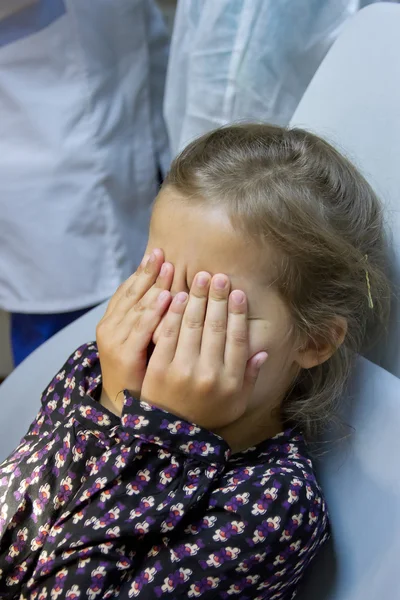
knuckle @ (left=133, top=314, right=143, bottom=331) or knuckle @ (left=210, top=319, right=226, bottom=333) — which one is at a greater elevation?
knuckle @ (left=210, top=319, right=226, bottom=333)

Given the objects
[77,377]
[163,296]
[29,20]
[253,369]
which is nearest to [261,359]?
[253,369]

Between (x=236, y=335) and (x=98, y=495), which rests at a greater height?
(x=236, y=335)

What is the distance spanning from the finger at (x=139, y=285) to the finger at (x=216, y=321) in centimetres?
7

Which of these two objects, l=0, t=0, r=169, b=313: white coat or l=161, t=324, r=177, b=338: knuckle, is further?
l=0, t=0, r=169, b=313: white coat

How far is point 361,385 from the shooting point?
2.37ft

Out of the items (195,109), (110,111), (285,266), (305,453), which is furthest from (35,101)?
(305,453)

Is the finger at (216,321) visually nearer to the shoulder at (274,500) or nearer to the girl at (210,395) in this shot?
the girl at (210,395)

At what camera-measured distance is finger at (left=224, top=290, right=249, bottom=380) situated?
0.63 meters

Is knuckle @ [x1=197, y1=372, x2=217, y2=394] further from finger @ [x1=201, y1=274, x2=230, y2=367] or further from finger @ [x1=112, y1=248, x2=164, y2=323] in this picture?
finger @ [x1=112, y1=248, x2=164, y2=323]

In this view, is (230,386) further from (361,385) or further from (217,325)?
(361,385)

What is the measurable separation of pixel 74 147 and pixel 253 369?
0.63 m

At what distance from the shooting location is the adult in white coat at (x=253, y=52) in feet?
3.10

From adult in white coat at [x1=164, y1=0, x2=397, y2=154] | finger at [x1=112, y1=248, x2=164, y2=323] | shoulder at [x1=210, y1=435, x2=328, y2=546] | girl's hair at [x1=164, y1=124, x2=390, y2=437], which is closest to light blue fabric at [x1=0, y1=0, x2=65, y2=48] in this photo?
adult in white coat at [x1=164, y1=0, x2=397, y2=154]

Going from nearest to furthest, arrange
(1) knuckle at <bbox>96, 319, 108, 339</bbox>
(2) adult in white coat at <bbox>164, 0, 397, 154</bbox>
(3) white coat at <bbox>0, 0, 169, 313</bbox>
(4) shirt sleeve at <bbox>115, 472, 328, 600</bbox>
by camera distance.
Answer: (4) shirt sleeve at <bbox>115, 472, 328, 600</bbox> < (1) knuckle at <bbox>96, 319, 108, 339</bbox> < (2) adult in white coat at <bbox>164, 0, 397, 154</bbox> < (3) white coat at <bbox>0, 0, 169, 313</bbox>
